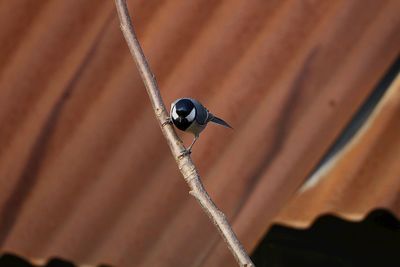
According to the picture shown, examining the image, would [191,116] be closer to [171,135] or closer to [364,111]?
[364,111]

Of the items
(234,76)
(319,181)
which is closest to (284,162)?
(319,181)

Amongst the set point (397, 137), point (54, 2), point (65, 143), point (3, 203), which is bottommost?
point (3, 203)

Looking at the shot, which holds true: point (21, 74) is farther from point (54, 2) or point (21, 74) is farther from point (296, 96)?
point (296, 96)

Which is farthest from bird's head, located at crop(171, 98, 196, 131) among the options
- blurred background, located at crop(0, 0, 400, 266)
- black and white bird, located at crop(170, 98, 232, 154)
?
blurred background, located at crop(0, 0, 400, 266)

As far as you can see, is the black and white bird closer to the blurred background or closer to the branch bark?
the blurred background

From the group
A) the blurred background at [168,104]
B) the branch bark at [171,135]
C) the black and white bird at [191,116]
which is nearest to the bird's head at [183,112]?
the black and white bird at [191,116]

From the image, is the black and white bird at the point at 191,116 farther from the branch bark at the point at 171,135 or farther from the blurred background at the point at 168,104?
the branch bark at the point at 171,135

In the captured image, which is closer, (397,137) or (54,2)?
(397,137)

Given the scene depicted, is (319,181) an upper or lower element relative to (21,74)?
upper
